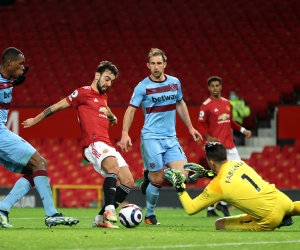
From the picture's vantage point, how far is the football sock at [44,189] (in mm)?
8469

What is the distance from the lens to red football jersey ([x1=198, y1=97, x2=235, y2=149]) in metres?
12.8

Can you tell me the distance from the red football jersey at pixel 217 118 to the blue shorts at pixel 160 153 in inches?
95.7

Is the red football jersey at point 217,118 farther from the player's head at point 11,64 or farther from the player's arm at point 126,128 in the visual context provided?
the player's head at point 11,64

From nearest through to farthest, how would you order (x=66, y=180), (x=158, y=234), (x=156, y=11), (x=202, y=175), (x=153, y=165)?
(x=158, y=234), (x=202, y=175), (x=153, y=165), (x=66, y=180), (x=156, y=11)

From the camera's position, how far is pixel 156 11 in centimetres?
2420

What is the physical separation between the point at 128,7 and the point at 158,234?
17515 mm

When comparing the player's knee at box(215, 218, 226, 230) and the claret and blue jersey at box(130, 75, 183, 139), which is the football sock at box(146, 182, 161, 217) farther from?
the player's knee at box(215, 218, 226, 230)

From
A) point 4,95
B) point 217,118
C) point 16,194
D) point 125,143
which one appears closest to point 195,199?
point 125,143

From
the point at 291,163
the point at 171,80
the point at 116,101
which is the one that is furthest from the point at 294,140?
the point at 171,80

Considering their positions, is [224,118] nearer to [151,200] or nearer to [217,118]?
[217,118]

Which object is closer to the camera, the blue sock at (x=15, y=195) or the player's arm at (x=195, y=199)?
the player's arm at (x=195, y=199)

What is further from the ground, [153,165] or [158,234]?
[153,165]

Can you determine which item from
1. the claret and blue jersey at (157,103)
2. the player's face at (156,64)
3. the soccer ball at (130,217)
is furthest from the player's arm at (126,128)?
the soccer ball at (130,217)

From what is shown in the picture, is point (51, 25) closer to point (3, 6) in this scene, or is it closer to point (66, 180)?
point (3, 6)
